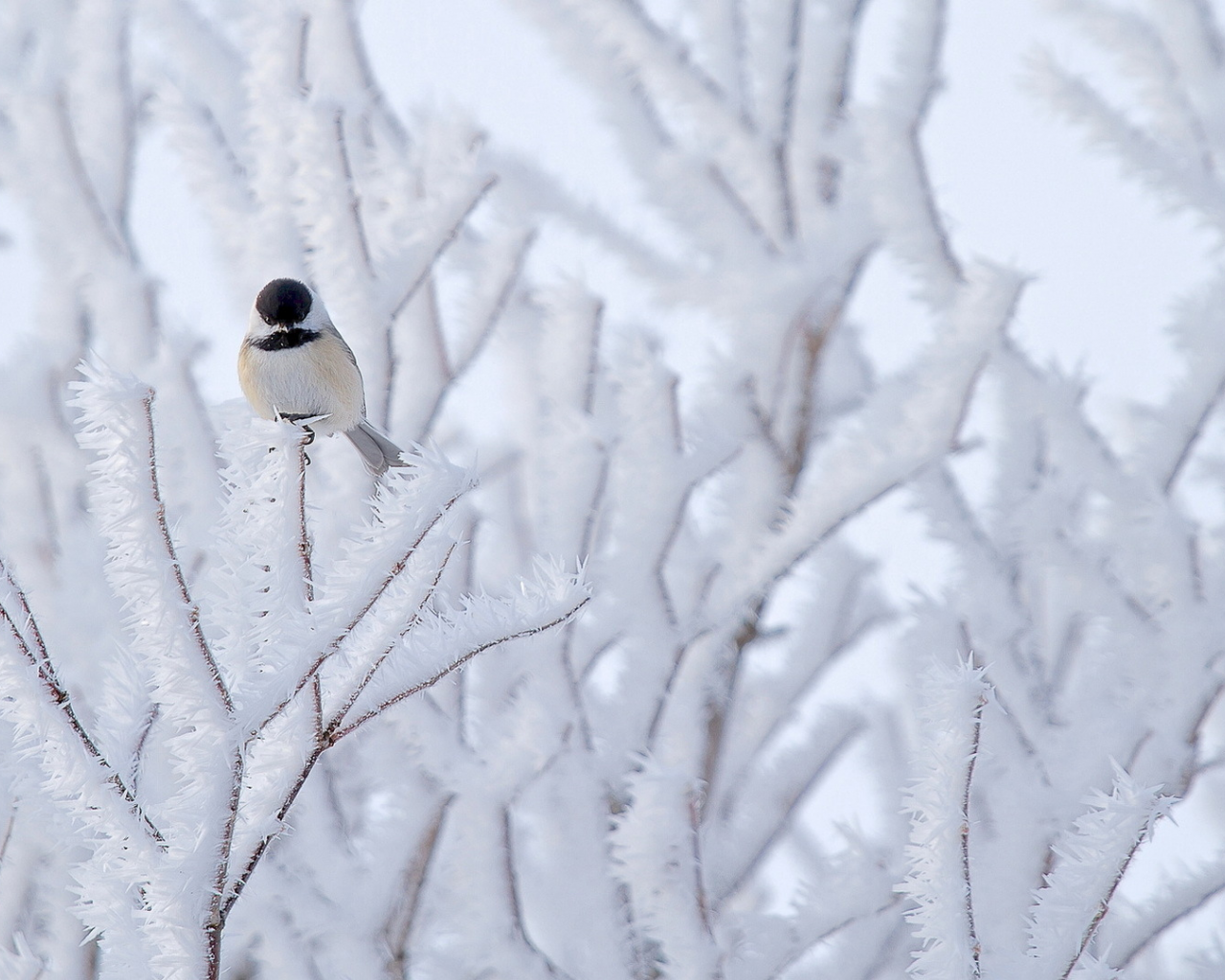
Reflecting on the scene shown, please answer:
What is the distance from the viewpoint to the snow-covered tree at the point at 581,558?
0.95m

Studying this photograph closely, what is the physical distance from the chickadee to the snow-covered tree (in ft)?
0.39

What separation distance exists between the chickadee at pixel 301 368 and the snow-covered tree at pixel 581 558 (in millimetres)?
A: 119

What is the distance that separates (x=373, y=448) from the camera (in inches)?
68.0

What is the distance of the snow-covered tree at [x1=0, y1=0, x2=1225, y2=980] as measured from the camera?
0.95 m

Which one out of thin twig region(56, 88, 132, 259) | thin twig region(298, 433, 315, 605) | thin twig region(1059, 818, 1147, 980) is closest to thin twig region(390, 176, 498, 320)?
thin twig region(56, 88, 132, 259)

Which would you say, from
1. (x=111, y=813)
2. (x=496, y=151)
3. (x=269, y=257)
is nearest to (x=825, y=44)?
(x=496, y=151)

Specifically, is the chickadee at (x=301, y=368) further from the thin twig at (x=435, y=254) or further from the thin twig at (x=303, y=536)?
the thin twig at (x=303, y=536)

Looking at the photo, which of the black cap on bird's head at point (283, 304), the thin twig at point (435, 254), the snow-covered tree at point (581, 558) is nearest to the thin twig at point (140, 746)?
the snow-covered tree at point (581, 558)

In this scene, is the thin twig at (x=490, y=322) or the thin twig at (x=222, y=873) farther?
the thin twig at (x=490, y=322)

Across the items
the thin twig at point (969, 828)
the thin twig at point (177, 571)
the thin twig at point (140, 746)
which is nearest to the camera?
the thin twig at point (177, 571)

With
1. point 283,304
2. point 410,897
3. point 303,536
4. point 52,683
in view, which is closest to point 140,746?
point 52,683

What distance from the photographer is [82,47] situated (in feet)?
7.80

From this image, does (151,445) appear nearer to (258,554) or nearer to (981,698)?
(258,554)

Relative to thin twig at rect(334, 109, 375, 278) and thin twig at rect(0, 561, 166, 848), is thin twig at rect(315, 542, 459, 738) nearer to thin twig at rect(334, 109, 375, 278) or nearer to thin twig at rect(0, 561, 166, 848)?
thin twig at rect(0, 561, 166, 848)
